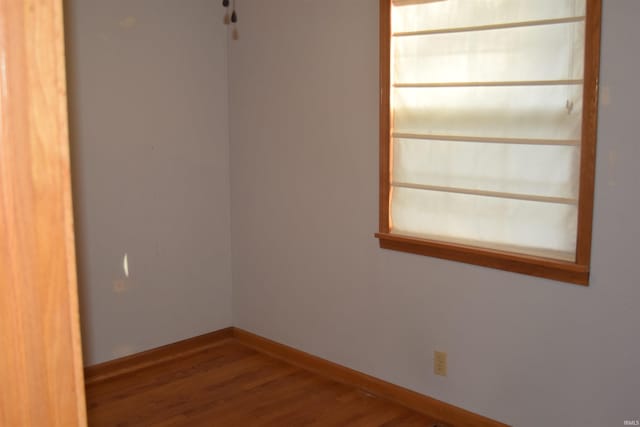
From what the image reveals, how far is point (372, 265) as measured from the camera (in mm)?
3270

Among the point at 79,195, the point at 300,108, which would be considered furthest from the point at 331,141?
the point at 79,195

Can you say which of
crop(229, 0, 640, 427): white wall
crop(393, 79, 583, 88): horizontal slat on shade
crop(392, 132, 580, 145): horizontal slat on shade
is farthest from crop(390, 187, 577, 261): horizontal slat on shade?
crop(393, 79, 583, 88): horizontal slat on shade

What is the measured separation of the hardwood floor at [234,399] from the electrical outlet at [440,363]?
0.76 ft

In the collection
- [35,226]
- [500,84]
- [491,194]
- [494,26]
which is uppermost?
[494,26]

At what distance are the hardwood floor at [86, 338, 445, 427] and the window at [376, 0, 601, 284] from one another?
84cm

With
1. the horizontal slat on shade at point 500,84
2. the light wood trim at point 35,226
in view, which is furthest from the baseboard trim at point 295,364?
the light wood trim at point 35,226

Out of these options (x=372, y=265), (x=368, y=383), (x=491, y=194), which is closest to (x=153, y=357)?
(x=368, y=383)

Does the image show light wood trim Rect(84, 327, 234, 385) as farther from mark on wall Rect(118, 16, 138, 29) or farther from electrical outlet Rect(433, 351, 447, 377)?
mark on wall Rect(118, 16, 138, 29)

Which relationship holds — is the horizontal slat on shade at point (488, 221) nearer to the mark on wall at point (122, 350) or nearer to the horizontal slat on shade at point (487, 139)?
the horizontal slat on shade at point (487, 139)

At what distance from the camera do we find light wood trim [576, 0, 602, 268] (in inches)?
91.8

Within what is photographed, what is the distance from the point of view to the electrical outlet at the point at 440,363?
2996 mm

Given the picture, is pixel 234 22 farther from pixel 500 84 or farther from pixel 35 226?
pixel 35 226

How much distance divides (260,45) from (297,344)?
5.82 feet

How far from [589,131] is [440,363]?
1.27m
